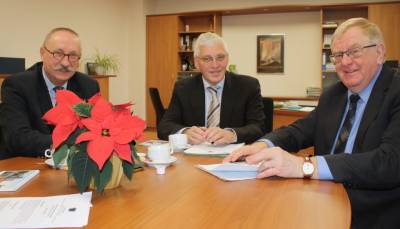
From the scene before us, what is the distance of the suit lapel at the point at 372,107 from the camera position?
1583mm

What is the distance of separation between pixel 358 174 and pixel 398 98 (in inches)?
15.1

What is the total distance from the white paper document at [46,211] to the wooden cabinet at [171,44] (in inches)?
257

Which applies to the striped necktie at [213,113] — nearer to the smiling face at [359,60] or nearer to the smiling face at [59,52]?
the smiling face at [59,52]

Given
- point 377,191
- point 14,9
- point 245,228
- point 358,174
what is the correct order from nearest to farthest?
point 245,228
point 358,174
point 377,191
point 14,9

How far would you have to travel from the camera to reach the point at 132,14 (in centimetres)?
788

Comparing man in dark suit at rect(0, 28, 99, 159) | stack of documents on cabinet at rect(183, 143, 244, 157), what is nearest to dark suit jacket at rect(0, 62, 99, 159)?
man in dark suit at rect(0, 28, 99, 159)

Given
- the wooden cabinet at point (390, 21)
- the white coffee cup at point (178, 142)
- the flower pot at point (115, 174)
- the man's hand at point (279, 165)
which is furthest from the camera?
the wooden cabinet at point (390, 21)

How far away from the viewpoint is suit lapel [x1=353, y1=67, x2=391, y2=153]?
1.58 metres

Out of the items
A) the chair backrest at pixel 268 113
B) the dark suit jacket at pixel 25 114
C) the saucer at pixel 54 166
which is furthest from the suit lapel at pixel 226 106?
the saucer at pixel 54 166

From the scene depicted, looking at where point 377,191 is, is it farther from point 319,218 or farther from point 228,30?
point 228,30

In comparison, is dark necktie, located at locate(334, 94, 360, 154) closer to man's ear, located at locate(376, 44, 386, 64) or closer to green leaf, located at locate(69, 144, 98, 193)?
man's ear, located at locate(376, 44, 386, 64)

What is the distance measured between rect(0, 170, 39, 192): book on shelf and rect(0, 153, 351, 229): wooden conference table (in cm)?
2

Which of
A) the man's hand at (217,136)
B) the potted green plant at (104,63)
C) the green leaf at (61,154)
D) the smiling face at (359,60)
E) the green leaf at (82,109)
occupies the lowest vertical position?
the man's hand at (217,136)

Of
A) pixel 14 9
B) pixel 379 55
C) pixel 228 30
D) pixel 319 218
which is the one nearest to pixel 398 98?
pixel 379 55
